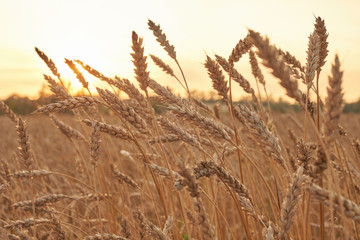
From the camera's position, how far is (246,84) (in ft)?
6.50

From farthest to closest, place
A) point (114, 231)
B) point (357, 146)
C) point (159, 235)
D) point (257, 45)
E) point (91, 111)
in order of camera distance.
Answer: point (91, 111) < point (114, 231) < point (357, 146) < point (159, 235) < point (257, 45)

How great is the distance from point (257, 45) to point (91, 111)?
202cm

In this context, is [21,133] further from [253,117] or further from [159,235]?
[253,117]

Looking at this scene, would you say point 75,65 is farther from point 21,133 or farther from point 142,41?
point 142,41

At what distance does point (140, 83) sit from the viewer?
141 centimetres

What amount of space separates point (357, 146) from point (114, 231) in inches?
56.1

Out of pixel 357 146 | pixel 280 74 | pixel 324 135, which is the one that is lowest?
pixel 357 146

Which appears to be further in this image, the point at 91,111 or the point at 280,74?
the point at 91,111

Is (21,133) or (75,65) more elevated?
(75,65)

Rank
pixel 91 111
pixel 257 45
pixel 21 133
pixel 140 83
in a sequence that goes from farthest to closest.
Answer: pixel 91 111 → pixel 21 133 → pixel 140 83 → pixel 257 45

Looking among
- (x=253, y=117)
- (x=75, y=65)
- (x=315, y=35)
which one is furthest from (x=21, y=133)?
(x=315, y=35)

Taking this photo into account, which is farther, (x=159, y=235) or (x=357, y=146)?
(x=357, y=146)

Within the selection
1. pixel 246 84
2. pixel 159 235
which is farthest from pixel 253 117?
pixel 246 84

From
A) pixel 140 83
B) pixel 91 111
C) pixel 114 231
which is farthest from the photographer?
pixel 91 111
